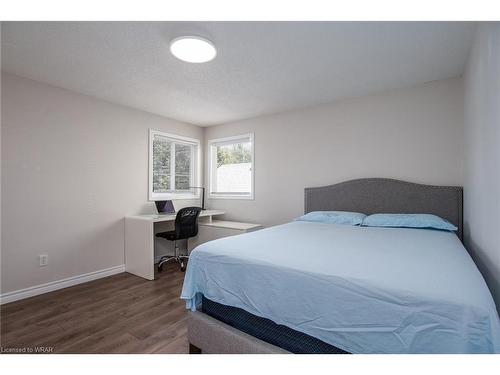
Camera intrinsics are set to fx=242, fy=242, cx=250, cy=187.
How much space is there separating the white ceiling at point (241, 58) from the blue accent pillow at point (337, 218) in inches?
57.3

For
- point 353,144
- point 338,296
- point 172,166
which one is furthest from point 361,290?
point 172,166

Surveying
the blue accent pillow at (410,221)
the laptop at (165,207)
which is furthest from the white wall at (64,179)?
the blue accent pillow at (410,221)

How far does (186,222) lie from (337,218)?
2.01m

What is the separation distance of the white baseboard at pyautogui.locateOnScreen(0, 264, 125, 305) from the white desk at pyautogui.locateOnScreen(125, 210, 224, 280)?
0.75ft

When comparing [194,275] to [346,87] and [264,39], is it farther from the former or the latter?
[346,87]

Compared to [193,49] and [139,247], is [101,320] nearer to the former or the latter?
[139,247]

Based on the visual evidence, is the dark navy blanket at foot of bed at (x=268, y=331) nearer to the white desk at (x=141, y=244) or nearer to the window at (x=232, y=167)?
the white desk at (x=141, y=244)

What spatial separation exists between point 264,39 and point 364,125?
178 cm

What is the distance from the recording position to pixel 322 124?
3.33 m

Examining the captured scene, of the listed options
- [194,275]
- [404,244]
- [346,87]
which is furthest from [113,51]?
[404,244]

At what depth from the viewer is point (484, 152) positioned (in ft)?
5.22

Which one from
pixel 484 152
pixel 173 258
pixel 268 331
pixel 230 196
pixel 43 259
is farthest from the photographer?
pixel 230 196

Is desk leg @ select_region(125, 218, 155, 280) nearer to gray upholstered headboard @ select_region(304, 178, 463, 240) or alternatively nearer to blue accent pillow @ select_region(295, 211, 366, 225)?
blue accent pillow @ select_region(295, 211, 366, 225)

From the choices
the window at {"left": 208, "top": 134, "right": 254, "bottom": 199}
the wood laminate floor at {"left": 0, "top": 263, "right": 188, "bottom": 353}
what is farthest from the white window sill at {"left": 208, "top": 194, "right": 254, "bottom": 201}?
the wood laminate floor at {"left": 0, "top": 263, "right": 188, "bottom": 353}
